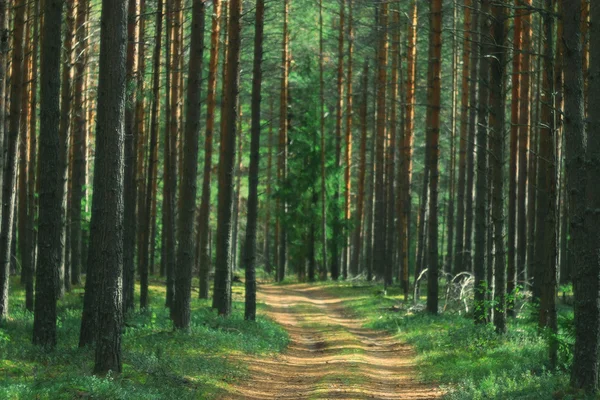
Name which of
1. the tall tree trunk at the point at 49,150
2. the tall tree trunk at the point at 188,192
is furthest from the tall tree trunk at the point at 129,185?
the tall tree trunk at the point at 49,150

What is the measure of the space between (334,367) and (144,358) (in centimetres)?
353

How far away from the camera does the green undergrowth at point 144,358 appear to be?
30.1 feet

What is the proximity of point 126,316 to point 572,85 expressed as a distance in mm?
11293

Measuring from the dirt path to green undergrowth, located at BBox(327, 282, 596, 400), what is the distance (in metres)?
0.45

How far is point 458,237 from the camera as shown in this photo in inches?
1196

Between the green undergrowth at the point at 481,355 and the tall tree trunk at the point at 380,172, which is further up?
the tall tree trunk at the point at 380,172

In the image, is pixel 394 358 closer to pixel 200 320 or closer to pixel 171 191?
pixel 200 320

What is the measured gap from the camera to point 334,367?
1356 centimetres

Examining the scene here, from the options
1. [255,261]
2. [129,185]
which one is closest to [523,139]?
[255,261]

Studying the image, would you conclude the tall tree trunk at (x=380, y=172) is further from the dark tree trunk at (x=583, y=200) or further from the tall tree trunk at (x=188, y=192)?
the dark tree trunk at (x=583, y=200)

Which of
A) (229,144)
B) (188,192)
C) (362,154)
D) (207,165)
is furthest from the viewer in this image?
(362,154)

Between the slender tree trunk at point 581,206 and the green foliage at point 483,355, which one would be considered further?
the green foliage at point 483,355

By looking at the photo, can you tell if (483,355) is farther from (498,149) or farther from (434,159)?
(434,159)

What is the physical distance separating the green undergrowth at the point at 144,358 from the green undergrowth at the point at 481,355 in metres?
3.33
